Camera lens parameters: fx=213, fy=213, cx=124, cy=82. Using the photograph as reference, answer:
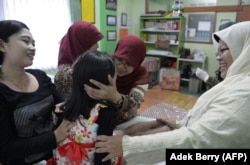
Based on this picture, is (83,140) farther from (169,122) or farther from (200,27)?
(200,27)

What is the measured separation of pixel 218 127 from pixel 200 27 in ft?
14.1

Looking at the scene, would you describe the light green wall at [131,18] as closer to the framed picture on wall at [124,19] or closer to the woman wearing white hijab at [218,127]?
the framed picture on wall at [124,19]

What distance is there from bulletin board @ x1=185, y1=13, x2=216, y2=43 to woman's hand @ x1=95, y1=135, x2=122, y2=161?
14.0 feet

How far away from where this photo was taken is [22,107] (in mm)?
967

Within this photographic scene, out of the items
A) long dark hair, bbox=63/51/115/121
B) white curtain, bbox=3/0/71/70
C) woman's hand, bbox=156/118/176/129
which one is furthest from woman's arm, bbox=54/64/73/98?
white curtain, bbox=3/0/71/70

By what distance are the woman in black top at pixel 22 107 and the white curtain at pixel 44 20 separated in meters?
2.45

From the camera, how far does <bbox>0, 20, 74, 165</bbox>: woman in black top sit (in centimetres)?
93

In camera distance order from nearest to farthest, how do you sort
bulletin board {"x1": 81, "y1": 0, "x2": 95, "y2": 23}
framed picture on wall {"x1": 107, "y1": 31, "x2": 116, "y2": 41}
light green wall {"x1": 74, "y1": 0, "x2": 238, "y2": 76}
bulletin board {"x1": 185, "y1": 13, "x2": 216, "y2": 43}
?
bulletin board {"x1": 81, "y1": 0, "x2": 95, "y2": 23} < light green wall {"x1": 74, "y1": 0, "x2": 238, "y2": 76} < bulletin board {"x1": 185, "y1": 13, "x2": 216, "y2": 43} < framed picture on wall {"x1": 107, "y1": 31, "x2": 116, "y2": 41}

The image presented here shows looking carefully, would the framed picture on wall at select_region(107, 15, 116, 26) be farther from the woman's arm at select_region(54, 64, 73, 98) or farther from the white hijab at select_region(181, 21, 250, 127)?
the white hijab at select_region(181, 21, 250, 127)

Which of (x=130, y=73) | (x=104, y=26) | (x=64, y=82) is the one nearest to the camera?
(x=64, y=82)

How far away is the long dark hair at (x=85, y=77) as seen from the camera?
0.94 m

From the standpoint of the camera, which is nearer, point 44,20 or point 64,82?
point 64,82

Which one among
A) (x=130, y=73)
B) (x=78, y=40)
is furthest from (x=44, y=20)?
(x=130, y=73)

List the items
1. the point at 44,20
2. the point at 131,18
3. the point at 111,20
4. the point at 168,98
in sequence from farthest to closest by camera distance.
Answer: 1. the point at 131,18
2. the point at 111,20
3. the point at 168,98
4. the point at 44,20
